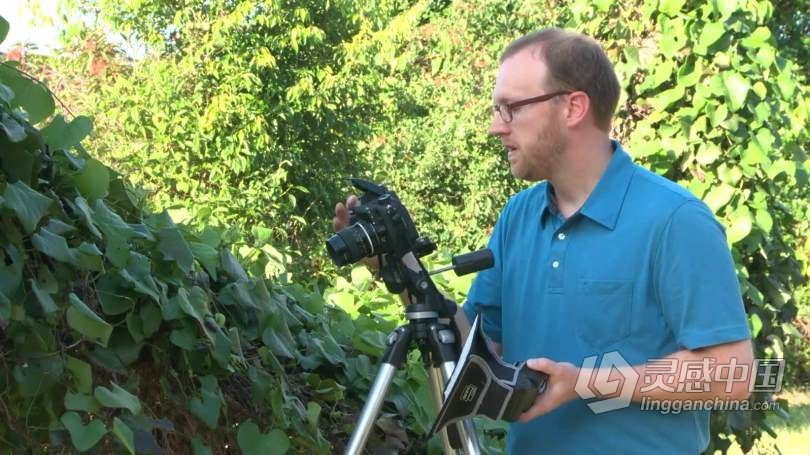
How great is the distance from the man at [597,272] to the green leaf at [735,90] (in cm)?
191

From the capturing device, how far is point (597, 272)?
6.61 ft

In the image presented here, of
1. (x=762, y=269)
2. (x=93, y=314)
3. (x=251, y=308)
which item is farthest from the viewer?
(x=762, y=269)

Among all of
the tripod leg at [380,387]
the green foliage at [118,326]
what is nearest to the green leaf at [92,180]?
the green foliage at [118,326]

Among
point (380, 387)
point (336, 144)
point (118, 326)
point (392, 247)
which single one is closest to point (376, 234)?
point (392, 247)

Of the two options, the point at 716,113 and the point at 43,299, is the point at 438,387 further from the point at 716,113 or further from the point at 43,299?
the point at 716,113

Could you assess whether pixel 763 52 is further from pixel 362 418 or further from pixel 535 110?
pixel 362 418

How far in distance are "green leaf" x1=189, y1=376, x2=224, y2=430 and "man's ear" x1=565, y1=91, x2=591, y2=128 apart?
0.87 metres

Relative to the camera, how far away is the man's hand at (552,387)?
176 cm

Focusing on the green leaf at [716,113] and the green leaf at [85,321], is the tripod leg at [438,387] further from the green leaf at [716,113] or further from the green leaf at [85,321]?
the green leaf at [716,113]

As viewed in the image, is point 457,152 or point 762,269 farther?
point 457,152

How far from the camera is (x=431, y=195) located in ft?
34.6

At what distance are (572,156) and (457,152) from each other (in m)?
8.12

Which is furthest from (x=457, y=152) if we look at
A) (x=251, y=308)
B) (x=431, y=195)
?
(x=251, y=308)

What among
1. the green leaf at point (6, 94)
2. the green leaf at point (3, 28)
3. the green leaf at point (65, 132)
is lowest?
the green leaf at point (65, 132)
